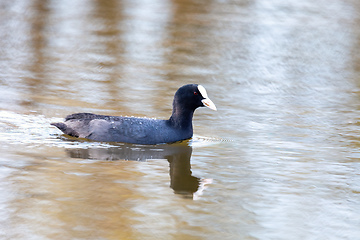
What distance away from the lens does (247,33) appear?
55.7 ft

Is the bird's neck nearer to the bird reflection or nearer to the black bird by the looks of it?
the black bird

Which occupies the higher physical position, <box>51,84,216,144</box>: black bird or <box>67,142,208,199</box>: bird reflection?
<box>51,84,216,144</box>: black bird

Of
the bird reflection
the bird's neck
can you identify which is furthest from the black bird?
the bird reflection

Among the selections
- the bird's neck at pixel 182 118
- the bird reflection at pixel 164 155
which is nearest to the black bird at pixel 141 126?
the bird's neck at pixel 182 118

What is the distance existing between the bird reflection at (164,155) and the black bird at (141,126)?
0.38 ft

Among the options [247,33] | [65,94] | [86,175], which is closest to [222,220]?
[86,175]

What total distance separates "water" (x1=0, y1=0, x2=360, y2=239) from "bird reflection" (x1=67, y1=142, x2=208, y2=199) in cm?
3

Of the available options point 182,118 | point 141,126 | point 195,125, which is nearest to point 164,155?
point 141,126

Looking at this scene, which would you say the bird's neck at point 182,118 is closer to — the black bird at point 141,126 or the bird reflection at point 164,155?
the black bird at point 141,126

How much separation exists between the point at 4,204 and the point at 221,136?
3.82 metres

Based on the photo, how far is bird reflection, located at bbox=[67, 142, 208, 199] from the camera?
684cm

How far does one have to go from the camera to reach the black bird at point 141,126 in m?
8.17

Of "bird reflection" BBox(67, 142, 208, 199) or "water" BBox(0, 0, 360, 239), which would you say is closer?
"water" BBox(0, 0, 360, 239)

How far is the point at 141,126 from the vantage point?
8.21 meters
